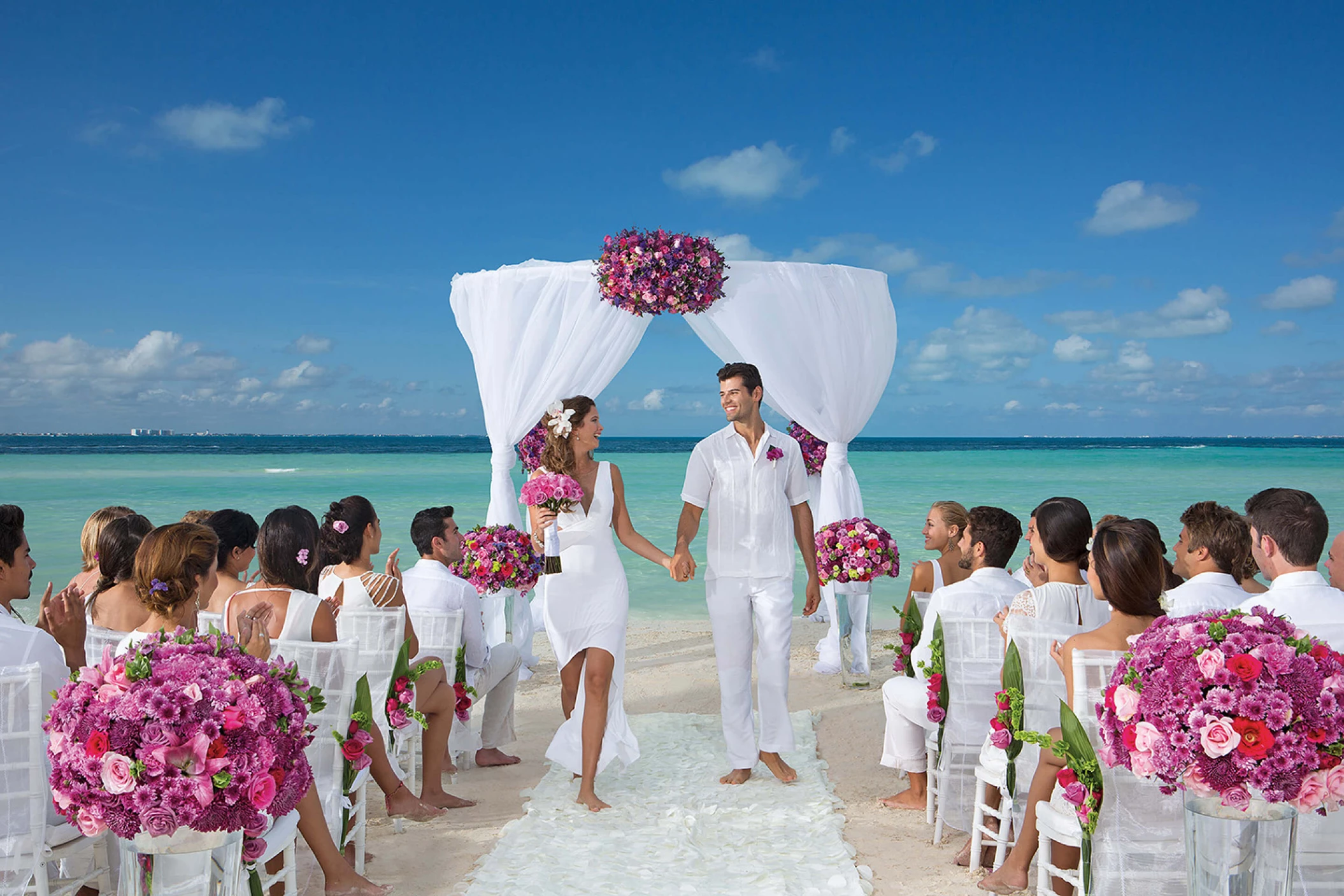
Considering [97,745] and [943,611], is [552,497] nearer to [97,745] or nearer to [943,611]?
[943,611]

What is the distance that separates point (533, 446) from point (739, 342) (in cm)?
185

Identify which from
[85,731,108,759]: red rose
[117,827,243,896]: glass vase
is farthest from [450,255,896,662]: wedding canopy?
[85,731,108,759]: red rose

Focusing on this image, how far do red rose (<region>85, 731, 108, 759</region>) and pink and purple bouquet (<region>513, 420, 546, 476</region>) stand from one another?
5528 millimetres

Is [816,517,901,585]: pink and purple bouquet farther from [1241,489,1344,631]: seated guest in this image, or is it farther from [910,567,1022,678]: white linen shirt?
[1241,489,1344,631]: seated guest

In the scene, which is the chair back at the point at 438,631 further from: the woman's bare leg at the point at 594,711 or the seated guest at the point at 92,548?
the seated guest at the point at 92,548

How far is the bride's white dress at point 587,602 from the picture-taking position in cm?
466

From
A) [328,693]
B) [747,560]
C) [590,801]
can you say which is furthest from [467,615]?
[328,693]

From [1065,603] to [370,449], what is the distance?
53853 mm

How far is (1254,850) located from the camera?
217 centimetres

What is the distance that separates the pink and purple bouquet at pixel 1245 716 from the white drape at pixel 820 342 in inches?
198

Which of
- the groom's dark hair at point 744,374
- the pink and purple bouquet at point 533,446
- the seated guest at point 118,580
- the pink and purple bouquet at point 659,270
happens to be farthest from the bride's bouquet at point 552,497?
the pink and purple bouquet at point 533,446

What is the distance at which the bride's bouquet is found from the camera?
4.54m

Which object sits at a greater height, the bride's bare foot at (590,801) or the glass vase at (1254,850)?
the glass vase at (1254,850)

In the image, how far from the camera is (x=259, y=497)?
23.8m
